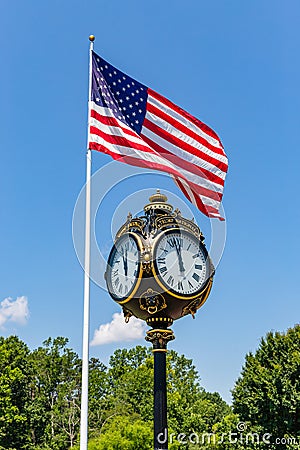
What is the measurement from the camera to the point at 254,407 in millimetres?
21625

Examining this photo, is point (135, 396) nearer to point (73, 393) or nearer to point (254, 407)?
point (73, 393)

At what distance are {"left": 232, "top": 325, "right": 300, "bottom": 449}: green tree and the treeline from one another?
4 cm

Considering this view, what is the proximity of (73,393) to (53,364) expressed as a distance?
2.99m

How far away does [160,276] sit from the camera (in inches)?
211

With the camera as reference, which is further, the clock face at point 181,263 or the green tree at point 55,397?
the green tree at point 55,397

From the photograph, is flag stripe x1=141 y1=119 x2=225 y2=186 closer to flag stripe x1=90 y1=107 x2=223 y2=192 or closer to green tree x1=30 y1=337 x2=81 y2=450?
flag stripe x1=90 y1=107 x2=223 y2=192

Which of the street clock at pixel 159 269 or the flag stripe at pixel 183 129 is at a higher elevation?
the flag stripe at pixel 183 129

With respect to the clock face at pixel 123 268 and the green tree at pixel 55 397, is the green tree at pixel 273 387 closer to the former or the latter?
the clock face at pixel 123 268

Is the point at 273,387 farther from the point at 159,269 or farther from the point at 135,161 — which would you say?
the point at 159,269

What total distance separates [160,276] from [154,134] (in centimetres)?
295

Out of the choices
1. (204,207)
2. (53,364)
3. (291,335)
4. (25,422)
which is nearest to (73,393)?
(53,364)

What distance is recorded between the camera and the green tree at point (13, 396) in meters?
35.2

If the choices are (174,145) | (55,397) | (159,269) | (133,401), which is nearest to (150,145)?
(174,145)

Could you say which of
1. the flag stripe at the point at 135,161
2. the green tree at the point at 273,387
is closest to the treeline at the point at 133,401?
the green tree at the point at 273,387
